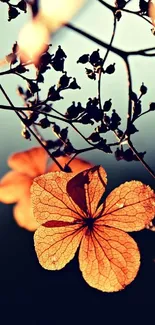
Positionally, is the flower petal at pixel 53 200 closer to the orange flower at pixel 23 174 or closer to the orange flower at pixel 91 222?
the orange flower at pixel 91 222

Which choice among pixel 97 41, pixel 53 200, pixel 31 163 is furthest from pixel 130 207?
pixel 31 163

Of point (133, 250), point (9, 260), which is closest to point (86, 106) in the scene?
point (133, 250)

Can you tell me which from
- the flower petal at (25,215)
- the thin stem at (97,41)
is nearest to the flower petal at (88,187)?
the thin stem at (97,41)

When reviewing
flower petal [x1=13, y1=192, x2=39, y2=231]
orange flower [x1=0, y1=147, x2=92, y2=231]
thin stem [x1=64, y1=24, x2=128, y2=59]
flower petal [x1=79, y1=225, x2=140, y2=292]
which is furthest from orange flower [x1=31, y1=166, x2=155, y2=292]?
orange flower [x1=0, y1=147, x2=92, y2=231]

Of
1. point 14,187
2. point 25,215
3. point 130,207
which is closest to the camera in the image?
point 130,207

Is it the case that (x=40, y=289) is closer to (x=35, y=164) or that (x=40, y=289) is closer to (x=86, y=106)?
(x=35, y=164)

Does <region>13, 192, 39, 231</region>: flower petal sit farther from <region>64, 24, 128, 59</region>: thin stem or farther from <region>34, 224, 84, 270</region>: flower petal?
<region>64, 24, 128, 59</region>: thin stem

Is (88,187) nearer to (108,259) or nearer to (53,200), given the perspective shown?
(53,200)
